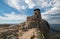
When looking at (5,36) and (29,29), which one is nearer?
(5,36)

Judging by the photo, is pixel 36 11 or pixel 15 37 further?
pixel 36 11

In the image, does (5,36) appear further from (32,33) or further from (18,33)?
(32,33)

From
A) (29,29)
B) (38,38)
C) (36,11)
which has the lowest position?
(38,38)

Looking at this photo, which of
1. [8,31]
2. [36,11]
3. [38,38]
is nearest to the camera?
[38,38]

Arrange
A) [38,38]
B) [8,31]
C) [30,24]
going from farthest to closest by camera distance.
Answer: [30,24], [8,31], [38,38]

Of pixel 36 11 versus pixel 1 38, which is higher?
pixel 36 11

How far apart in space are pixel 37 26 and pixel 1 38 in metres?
3.76

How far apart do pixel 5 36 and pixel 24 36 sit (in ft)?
5.72

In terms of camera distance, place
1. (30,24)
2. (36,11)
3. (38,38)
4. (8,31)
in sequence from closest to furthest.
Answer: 1. (38,38)
2. (8,31)
3. (30,24)
4. (36,11)

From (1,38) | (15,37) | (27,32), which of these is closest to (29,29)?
(27,32)

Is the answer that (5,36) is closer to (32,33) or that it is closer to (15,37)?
(15,37)

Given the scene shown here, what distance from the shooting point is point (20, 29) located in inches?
593

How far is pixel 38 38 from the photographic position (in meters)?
13.1

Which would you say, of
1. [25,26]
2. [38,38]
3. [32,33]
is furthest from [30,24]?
[38,38]
